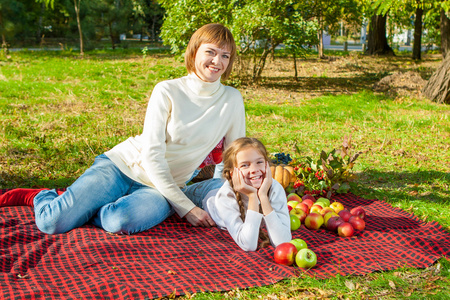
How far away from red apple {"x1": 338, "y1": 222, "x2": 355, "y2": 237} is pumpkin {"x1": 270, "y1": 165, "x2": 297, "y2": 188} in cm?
115

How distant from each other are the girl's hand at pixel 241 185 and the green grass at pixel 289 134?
29.2 inches

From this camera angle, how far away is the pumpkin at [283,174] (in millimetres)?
5000

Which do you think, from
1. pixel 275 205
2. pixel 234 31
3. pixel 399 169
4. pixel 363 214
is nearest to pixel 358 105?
pixel 234 31

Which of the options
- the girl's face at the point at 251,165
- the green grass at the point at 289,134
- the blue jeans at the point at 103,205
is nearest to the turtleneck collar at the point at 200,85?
the girl's face at the point at 251,165

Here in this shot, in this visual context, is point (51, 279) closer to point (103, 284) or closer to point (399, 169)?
point (103, 284)

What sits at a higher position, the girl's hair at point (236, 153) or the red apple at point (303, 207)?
the girl's hair at point (236, 153)

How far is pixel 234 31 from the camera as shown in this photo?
33.7ft

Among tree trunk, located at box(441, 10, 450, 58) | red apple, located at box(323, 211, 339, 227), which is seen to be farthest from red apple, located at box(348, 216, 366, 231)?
tree trunk, located at box(441, 10, 450, 58)

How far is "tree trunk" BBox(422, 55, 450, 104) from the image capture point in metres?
10.4

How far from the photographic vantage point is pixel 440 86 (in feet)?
34.5

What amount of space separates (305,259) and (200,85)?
1745 millimetres

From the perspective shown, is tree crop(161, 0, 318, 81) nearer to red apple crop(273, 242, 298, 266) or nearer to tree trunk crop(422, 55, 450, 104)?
tree trunk crop(422, 55, 450, 104)

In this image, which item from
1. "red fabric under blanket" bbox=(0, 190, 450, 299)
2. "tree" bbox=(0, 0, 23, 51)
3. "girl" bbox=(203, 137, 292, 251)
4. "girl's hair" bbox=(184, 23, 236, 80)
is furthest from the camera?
"tree" bbox=(0, 0, 23, 51)

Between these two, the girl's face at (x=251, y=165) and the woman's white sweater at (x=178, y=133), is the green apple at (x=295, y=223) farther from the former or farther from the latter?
the woman's white sweater at (x=178, y=133)
